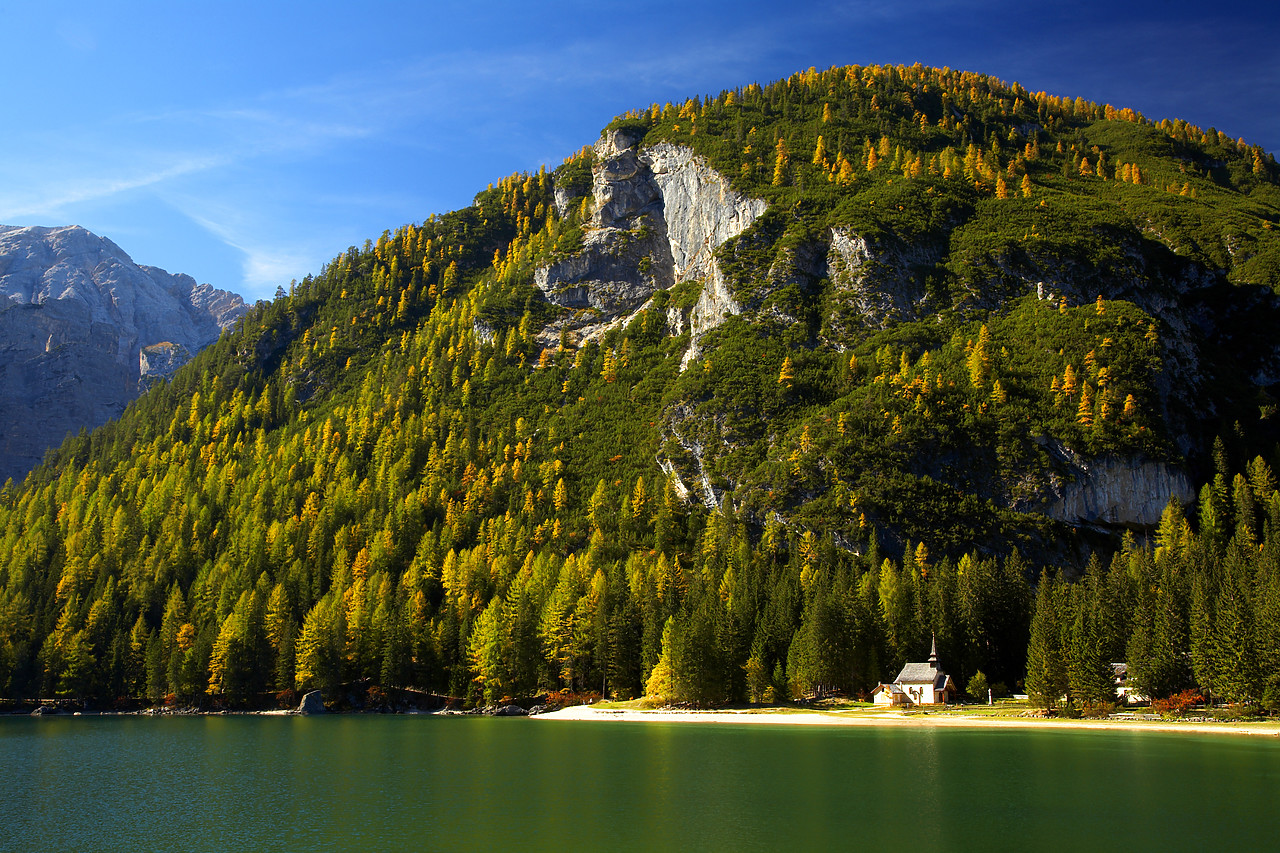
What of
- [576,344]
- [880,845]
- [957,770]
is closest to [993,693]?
[957,770]

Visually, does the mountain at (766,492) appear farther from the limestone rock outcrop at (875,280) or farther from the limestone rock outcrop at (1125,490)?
the limestone rock outcrop at (875,280)

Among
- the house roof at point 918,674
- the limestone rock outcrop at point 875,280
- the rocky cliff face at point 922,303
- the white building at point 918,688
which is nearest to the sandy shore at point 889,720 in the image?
the white building at point 918,688

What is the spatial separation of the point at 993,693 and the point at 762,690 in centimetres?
2596

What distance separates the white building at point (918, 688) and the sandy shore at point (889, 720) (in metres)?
4.43

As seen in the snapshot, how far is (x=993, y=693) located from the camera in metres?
91.3

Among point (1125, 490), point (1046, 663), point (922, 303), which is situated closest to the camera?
point (1046, 663)

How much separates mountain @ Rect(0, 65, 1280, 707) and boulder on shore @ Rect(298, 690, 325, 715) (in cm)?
250

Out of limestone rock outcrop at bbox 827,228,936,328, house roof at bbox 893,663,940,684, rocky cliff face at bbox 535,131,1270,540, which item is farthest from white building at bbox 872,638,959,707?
limestone rock outcrop at bbox 827,228,936,328

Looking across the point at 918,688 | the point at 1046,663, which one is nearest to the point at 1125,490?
the point at 1046,663

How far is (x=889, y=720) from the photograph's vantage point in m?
76.6

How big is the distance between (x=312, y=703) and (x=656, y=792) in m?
75.6

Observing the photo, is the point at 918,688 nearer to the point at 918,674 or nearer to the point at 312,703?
the point at 918,674

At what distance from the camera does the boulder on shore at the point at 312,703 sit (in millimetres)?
103062

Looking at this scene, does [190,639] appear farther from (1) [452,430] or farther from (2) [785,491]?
(2) [785,491]
